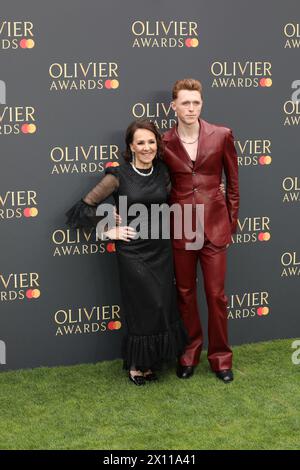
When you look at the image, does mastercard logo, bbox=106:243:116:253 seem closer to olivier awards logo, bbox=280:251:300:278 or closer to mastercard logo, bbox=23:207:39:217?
mastercard logo, bbox=23:207:39:217

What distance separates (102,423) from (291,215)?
193 centimetres

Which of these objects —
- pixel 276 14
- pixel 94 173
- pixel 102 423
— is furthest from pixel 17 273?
pixel 276 14

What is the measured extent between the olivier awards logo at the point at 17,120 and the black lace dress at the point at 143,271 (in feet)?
1.68

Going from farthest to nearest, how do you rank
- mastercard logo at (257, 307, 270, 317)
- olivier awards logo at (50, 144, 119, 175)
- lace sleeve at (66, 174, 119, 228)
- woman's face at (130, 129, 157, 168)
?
mastercard logo at (257, 307, 270, 317)
olivier awards logo at (50, 144, 119, 175)
lace sleeve at (66, 174, 119, 228)
woman's face at (130, 129, 157, 168)

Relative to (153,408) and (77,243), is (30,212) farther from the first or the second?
(153,408)

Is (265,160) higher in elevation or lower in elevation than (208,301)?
higher

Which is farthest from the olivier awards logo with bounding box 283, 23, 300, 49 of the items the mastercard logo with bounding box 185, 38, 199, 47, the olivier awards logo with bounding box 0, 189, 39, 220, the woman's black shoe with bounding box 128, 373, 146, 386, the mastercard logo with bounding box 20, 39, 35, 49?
the woman's black shoe with bounding box 128, 373, 146, 386

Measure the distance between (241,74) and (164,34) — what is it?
0.54 m

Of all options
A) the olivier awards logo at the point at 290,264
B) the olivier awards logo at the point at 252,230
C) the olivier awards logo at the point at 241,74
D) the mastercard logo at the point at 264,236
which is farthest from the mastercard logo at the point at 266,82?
the olivier awards logo at the point at 290,264

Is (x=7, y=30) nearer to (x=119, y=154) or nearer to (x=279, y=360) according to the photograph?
(x=119, y=154)

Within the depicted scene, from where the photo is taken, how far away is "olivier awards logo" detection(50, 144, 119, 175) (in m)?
4.82

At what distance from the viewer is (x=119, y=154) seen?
16.2 ft

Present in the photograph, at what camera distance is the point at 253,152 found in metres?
5.21

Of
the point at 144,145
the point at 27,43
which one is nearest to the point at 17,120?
the point at 27,43
